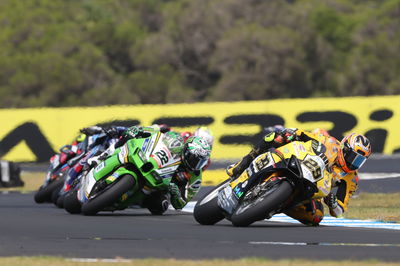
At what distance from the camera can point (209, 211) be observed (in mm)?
12672

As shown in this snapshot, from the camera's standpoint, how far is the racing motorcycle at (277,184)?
11.7 metres

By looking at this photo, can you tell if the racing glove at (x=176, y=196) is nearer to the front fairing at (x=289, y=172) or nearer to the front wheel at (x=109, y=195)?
the front wheel at (x=109, y=195)

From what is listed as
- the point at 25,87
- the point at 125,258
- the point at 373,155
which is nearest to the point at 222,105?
the point at 373,155

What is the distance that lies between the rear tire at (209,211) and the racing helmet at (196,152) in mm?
1043

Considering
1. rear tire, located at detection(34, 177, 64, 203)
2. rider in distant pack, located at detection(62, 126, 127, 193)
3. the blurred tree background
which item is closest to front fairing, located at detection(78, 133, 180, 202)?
rider in distant pack, located at detection(62, 126, 127, 193)

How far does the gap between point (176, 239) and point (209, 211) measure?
7.06ft

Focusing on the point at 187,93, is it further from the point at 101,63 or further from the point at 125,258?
the point at 125,258

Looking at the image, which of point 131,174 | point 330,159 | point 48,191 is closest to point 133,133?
point 131,174

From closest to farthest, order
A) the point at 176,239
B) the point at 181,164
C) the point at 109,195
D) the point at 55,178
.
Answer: the point at 176,239
the point at 109,195
the point at 181,164
the point at 55,178

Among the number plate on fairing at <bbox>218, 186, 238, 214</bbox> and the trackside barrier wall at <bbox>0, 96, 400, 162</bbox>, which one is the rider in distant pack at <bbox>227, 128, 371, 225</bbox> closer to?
the number plate on fairing at <bbox>218, 186, 238, 214</bbox>

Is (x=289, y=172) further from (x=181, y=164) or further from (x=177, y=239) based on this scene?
(x=181, y=164)

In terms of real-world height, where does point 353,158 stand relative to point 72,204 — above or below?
above

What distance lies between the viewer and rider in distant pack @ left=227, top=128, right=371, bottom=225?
40.8 feet

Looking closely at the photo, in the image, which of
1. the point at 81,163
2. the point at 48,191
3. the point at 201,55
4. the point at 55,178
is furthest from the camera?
the point at 201,55
